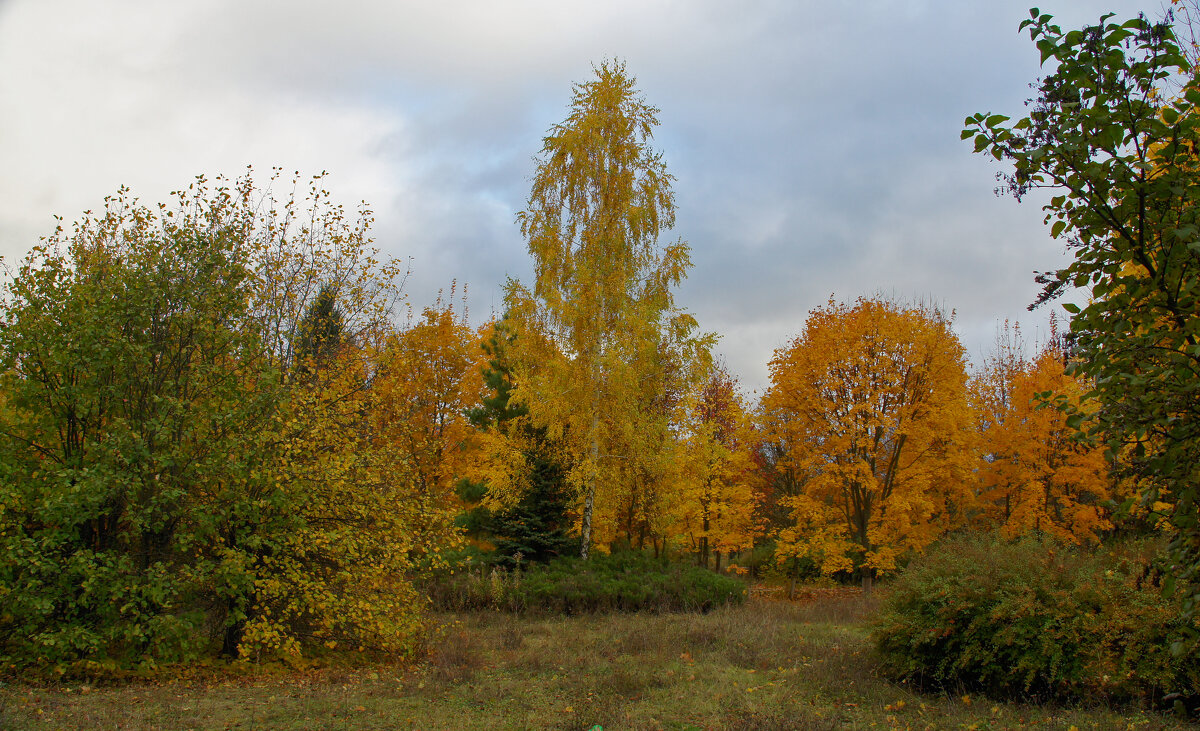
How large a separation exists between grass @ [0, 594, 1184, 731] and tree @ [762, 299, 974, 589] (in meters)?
8.90

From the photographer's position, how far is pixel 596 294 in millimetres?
16812

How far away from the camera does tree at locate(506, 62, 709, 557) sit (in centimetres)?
1648

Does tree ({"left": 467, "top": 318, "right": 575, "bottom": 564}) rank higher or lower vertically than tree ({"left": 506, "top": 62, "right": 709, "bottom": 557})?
lower

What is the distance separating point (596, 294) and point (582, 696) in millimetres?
10463

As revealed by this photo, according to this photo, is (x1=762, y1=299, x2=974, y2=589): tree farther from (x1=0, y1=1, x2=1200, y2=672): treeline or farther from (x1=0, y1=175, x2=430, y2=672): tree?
(x1=0, y1=175, x2=430, y2=672): tree

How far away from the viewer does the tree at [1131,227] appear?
7.58 feet

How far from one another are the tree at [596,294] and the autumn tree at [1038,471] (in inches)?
470

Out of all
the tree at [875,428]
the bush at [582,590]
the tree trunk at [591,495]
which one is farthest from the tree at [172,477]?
the tree at [875,428]

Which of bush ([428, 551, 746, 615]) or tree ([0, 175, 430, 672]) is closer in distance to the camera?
tree ([0, 175, 430, 672])

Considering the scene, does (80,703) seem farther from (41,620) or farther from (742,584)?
(742,584)

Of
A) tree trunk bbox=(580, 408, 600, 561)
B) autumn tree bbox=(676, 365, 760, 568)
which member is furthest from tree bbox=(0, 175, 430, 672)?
autumn tree bbox=(676, 365, 760, 568)

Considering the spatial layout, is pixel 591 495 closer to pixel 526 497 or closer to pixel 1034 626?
pixel 526 497

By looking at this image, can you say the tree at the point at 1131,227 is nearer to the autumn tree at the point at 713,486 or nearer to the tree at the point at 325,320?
the tree at the point at 325,320

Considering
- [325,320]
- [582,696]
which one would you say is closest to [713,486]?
[325,320]
